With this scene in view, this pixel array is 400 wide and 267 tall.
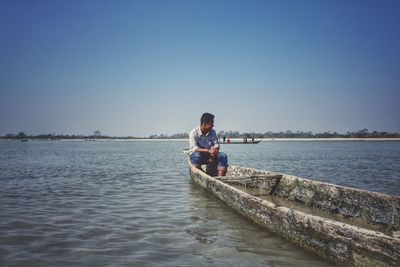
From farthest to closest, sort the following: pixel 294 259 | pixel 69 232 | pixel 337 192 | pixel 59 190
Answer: pixel 59 190, pixel 337 192, pixel 69 232, pixel 294 259

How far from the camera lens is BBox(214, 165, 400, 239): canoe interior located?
194 inches

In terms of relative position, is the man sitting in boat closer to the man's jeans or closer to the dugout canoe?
the man's jeans

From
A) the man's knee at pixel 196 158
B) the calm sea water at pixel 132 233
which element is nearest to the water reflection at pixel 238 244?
the calm sea water at pixel 132 233

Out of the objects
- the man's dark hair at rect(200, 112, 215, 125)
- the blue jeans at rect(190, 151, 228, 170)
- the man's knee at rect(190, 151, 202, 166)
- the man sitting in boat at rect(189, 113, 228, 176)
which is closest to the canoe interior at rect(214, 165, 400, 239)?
the blue jeans at rect(190, 151, 228, 170)

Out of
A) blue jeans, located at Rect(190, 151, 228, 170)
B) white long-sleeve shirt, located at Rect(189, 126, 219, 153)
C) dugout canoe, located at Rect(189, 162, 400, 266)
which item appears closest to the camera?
dugout canoe, located at Rect(189, 162, 400, 266)

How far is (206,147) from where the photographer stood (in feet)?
31.5

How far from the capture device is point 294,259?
4.03 metres

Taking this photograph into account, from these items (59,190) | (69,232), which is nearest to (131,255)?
(69,232)

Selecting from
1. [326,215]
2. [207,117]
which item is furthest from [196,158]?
[326,215]

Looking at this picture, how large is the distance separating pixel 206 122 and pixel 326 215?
416 centimetres

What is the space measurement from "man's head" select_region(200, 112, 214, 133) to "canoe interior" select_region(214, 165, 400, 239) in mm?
1665

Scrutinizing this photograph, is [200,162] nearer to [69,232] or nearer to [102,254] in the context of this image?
[69,232]

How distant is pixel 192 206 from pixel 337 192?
325 cm

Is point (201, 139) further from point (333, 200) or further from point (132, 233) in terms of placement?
point (132, 233)
